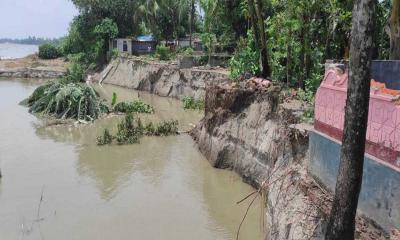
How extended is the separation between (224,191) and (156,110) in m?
14.4

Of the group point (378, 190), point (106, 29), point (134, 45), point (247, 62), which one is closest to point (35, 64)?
point (106, 29)

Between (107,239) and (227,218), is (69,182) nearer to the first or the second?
(107,239)

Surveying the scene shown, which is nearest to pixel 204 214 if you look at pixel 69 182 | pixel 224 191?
pixel 224 191

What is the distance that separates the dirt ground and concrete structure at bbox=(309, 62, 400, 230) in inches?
1818

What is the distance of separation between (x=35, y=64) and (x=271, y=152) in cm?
4799

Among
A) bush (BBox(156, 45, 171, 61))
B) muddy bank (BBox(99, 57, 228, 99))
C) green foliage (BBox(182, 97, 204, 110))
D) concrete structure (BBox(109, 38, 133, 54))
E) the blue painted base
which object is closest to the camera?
the blue painted base

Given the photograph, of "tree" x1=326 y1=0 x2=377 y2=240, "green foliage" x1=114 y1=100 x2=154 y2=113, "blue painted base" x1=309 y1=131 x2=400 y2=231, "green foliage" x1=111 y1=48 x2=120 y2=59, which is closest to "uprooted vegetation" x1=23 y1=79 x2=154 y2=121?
"green foliage" x1=114 y1=100 x2=154 y2=113

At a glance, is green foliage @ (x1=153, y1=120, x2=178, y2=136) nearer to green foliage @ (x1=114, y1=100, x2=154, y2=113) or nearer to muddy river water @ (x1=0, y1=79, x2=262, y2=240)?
muddy river water @ (x1=0, y1=79, x2=262, y2=240)

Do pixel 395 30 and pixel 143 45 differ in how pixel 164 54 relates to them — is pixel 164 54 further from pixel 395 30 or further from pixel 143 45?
pixel 395 30

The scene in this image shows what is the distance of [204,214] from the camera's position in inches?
467

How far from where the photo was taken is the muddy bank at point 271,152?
7.73m

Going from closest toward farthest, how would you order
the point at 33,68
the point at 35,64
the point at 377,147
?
the point at 377,147
the point at 33,68
the point at 35,64

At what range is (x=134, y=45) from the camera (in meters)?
46.9

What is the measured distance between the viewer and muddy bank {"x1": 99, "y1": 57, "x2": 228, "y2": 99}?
28672mm
